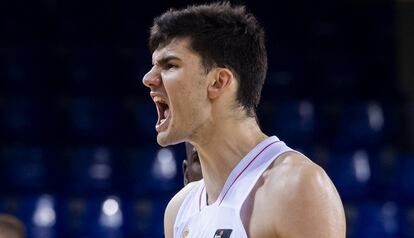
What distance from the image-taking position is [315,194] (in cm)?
243

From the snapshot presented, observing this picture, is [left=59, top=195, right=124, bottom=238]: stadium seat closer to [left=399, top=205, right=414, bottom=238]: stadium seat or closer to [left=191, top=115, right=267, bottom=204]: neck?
[left=399, top=205, right=414, bottom=238]: stadium seat

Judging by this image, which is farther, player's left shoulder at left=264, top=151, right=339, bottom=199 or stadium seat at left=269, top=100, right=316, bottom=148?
stadium seat at left=269, top=100, right=316, bottom=148

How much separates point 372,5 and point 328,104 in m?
1.66

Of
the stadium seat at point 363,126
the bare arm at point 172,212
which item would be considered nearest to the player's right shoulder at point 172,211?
the bare arm at point 172,212

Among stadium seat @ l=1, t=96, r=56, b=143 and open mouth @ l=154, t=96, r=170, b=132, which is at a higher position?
stadium seat @ l=1, t=96, r=56, b=143

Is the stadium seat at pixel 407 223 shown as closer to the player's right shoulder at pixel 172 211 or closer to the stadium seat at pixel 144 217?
the stadium seat at pixel 144 217

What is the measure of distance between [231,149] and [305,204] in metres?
0.38

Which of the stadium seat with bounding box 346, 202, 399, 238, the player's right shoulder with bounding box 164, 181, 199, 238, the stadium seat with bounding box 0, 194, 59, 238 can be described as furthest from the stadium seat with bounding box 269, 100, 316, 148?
the player's right shoulder with bounding box 164, 181, 199, 238

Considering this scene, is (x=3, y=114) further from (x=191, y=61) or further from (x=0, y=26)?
(x=191, y=61)

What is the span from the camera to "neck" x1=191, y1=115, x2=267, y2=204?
271 centimetres

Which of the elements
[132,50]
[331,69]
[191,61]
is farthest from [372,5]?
[191,61]

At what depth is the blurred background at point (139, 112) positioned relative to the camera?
7066 mm

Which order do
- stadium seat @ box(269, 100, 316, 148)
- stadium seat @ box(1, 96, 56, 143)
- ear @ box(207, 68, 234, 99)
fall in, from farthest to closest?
stadium seat @ box(269, 100, 316, 148) < stadium seat @ box(1, 96, 56, 143) < ear @ box(207, 68, 234, 99)

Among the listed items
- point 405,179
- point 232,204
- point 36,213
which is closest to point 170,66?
point 232,204
